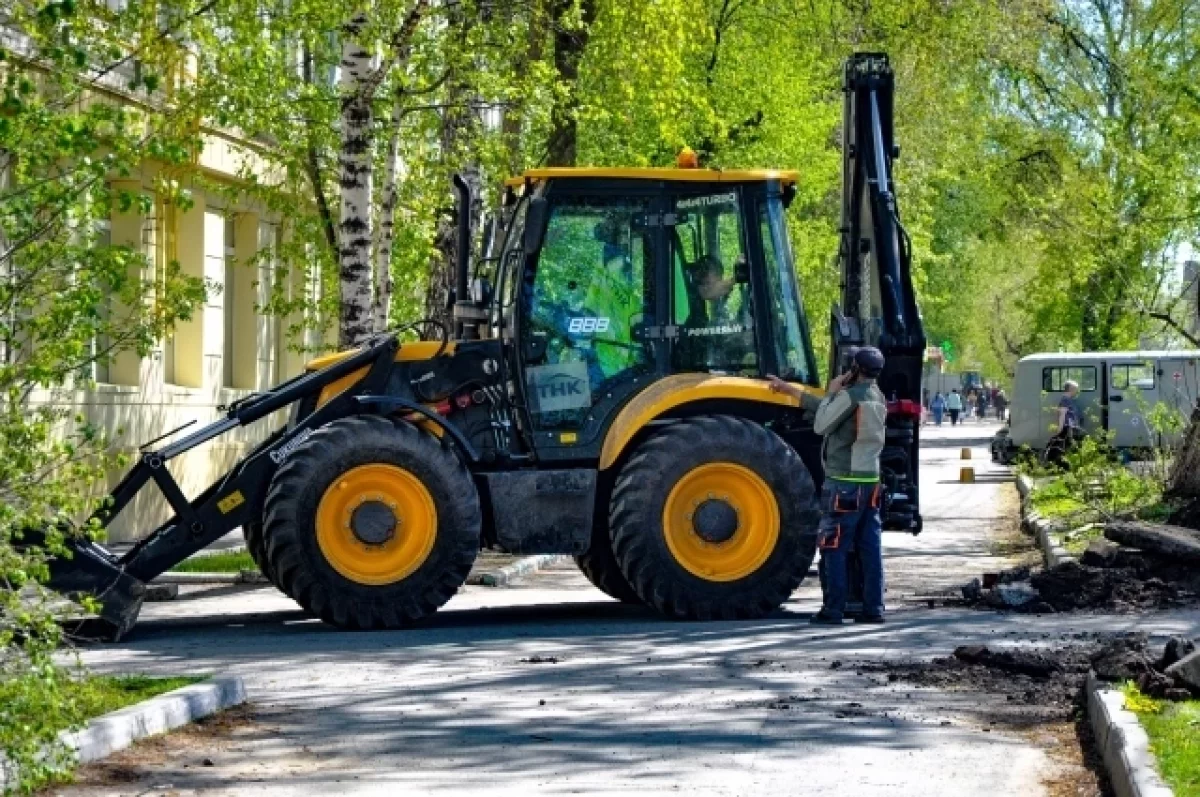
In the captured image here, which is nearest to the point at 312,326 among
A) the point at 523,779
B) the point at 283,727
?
the point at 283,727

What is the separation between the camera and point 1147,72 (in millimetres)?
30688

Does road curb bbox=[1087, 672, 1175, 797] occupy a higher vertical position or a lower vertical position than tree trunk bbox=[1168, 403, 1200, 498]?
lower

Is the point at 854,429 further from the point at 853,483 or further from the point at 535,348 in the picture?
the point at 535,348

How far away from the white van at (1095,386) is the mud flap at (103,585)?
103 ft

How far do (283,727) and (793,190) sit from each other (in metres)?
7.71

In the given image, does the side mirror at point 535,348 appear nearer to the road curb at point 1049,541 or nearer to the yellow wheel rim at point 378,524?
the yellow wheel rim at point 378,524

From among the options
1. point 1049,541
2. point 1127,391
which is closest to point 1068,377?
point 1127,391

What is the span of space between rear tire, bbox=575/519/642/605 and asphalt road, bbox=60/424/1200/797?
0.17 m

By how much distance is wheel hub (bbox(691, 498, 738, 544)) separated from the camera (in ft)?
53.3

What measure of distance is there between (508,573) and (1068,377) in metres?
27.9

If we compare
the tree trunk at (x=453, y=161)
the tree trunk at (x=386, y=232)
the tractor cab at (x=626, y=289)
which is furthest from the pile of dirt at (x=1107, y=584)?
the tree trunk at (x=386, y=232)

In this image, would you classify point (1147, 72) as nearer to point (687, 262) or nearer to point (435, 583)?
point (687, 262)

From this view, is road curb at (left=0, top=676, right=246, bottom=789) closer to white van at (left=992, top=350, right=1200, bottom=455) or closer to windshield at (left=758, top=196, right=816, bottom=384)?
windshield at (left=758, top=196, right=816, bottom=384)

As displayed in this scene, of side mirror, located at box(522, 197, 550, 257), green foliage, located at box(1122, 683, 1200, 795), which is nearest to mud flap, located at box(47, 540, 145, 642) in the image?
side mirror, located at box(522, 197, 550, 257)
